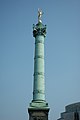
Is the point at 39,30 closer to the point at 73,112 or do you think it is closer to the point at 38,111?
the point at 38,111

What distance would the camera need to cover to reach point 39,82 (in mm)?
26672

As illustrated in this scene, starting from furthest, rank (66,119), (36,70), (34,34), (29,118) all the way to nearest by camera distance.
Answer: (66,119) → (34,34) → (36,70) → (29,118)

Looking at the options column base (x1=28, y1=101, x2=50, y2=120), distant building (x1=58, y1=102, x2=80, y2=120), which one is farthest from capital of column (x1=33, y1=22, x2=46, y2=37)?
distant building (x1=58, y1=102, x2=80, y2=120)

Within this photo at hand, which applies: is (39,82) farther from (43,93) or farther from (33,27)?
(33,27)

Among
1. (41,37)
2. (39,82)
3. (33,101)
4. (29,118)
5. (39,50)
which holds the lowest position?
(29,118)

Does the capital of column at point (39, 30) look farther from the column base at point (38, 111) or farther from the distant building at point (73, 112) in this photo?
the distant building at point (73, 112)

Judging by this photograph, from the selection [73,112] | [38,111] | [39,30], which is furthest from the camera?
[73,112]

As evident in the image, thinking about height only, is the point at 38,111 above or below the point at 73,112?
below

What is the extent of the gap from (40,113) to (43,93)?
244 centimetres

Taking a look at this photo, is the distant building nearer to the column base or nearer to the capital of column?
the column base

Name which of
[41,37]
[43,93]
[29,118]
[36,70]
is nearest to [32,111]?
[29,118]

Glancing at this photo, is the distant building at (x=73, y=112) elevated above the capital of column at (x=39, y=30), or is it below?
below

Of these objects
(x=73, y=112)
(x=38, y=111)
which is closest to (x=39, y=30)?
(x=38, y=111)

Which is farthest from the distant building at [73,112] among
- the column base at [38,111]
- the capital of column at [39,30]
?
the capital of column at [39,30]
